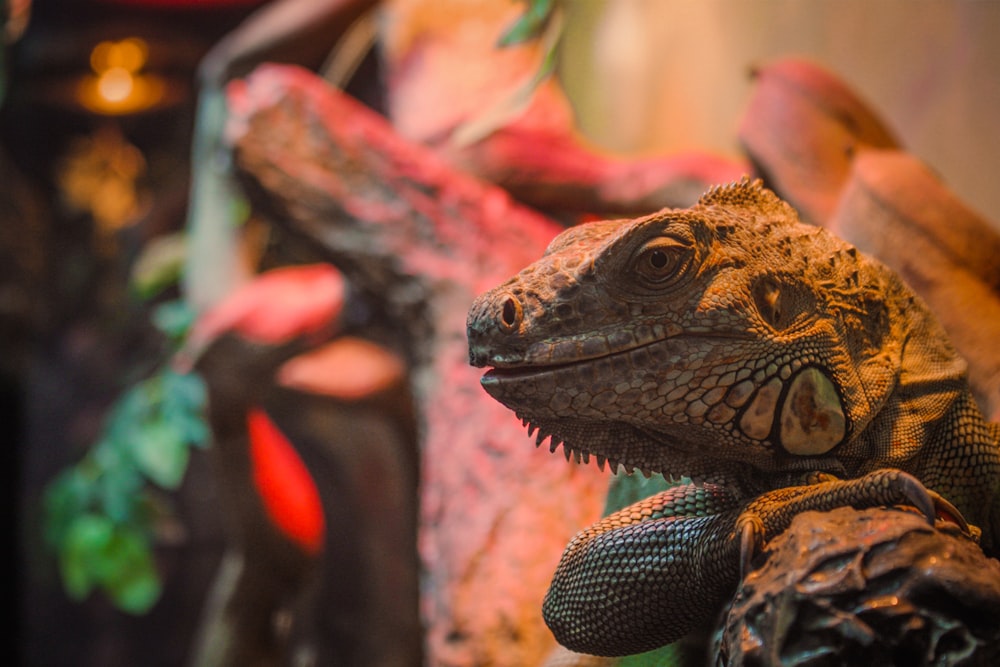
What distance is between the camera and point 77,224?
17.8ft

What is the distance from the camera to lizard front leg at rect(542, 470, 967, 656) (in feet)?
3.42

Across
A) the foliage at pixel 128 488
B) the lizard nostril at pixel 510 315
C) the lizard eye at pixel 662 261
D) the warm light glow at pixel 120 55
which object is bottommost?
the foliage at pixel 128 488

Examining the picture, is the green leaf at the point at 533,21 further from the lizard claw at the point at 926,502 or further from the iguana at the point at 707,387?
the lizard claw at the point at 926,502

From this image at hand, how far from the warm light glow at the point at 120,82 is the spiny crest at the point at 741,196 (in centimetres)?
438

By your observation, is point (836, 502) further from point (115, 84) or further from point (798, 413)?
point (115, 84)

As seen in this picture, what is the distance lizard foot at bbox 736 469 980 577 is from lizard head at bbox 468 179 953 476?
0.36 ft

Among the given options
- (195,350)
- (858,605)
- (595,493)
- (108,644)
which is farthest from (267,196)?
(108,644)

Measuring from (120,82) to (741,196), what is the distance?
4.54 meters

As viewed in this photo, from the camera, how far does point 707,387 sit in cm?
115

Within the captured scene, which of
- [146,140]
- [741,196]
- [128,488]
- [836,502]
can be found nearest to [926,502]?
[836,502]

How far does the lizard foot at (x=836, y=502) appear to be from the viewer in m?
1.00

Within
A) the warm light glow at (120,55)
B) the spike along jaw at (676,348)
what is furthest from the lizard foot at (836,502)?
the warm light glow at (120,55)

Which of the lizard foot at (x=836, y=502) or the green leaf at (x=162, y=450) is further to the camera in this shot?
the green leaf at (x=162, y=450)

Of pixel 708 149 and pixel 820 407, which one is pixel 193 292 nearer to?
pixel 708 149
